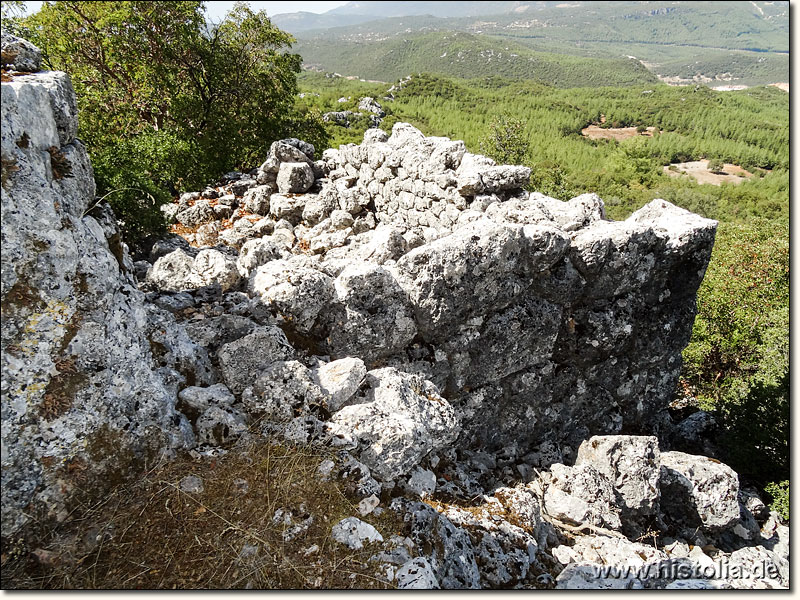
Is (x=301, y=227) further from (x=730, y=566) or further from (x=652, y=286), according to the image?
(x=730, y=566)

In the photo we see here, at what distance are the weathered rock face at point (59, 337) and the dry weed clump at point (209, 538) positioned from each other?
0.87 feet

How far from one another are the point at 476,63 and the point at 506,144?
12092 centimetres

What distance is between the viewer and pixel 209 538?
13.2ft

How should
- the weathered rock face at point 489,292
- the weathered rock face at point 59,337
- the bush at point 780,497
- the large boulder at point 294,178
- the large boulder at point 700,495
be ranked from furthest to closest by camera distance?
the large boulder at point 294,178 → the bush at point 780,497 → the large boulder at point 700,495 → the weathered rock face at point 489,292 → the weathered rock face at point 59,337

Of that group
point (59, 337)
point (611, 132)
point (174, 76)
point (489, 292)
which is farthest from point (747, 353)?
point (611, 132)

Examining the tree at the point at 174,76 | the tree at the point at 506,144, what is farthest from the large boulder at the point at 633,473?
the tree at the point at 506,144

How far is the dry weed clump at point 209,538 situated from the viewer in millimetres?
3705

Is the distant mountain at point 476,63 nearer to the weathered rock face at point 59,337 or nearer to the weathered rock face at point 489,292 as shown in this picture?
the weathered rock face at point 489,292

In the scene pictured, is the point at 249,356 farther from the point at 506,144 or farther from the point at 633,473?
the point at 506,144

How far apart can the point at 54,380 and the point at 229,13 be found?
1625cm

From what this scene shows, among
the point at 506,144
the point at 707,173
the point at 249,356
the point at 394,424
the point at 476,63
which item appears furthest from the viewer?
the point at 476,63

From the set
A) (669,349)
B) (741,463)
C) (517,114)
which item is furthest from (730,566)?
(517,114)

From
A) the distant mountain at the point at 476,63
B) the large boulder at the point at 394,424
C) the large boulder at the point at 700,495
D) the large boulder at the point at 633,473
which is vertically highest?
the distant mountain at the point at 476,63

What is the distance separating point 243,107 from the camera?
16.8m
